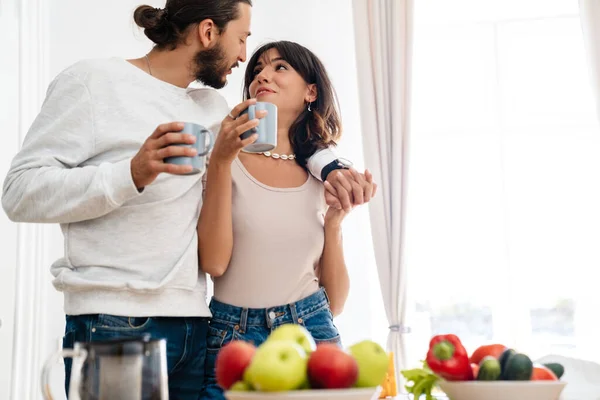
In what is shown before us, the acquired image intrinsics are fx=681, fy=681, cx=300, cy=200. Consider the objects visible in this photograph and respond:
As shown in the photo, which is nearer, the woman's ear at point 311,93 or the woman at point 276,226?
the woman at point 276,226

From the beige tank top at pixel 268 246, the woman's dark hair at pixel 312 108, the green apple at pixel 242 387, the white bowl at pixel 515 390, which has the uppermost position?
the woman's dark hair at pixel 312 108

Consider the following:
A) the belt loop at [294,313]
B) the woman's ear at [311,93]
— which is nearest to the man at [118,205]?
the belt loop at [294,313]

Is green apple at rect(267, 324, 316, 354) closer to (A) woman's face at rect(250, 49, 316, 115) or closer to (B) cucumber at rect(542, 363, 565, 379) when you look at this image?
(B) cucumber at rect(542, 363, 565, 379)

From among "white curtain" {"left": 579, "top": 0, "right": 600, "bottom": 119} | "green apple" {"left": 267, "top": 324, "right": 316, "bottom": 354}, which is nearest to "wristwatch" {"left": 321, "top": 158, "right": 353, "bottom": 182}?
"green apple" {"left": 267, "top": 324, "right": 316, "bottom": 354}

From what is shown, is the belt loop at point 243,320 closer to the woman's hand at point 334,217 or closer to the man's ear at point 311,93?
the woman's hand at point 334,217

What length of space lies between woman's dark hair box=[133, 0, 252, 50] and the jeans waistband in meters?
0.67

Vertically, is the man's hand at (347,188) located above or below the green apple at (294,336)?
above

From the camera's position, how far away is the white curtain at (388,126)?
3285mm

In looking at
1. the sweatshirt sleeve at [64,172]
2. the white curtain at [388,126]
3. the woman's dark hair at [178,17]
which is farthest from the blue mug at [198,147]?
the white curtain at [388,126]

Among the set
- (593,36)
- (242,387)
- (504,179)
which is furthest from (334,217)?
(593,36)

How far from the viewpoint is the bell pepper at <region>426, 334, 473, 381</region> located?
919 millimetres

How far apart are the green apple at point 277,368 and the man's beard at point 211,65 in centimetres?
103

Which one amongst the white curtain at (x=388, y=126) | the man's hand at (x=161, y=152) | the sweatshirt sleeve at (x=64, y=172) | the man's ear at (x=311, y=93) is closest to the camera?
the man's hand at (x=161, y=152)

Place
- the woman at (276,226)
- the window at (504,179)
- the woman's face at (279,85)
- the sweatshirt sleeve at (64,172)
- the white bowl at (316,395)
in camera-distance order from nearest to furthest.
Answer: the white bowl at (316,395)
the sweatshirt sleeve at (64,172)
the woman at (276,226)
the woman's face at (279,85)
the window at (504,179)
